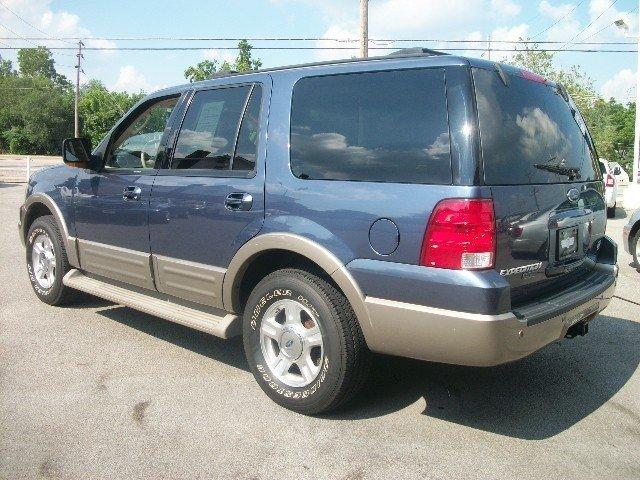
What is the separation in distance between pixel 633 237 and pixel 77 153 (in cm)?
682

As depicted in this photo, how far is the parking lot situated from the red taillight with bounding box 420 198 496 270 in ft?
3.31

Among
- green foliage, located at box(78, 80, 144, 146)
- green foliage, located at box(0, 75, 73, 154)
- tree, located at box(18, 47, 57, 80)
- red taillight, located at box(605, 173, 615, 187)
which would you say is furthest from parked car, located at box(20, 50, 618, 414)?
tree, located at box(18, 47, 57, 80)

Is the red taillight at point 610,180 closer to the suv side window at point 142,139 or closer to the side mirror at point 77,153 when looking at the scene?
the suv side window at point 142,139

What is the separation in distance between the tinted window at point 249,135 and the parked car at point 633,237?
6.00 metres

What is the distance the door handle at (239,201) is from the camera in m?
3.72

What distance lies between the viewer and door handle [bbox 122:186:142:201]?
175 inches

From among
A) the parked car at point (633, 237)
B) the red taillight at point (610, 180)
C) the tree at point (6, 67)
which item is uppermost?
the tree at point (6, 67)

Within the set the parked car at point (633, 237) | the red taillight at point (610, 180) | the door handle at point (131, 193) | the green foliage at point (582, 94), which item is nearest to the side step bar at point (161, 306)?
the door handle at point (131, 193)

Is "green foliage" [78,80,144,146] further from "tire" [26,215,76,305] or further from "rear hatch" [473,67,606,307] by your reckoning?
"rear hatch" [473,67,606,307]

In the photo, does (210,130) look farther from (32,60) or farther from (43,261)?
(32,60)

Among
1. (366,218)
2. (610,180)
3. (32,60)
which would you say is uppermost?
(32,60)

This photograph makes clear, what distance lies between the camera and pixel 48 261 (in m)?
5.72

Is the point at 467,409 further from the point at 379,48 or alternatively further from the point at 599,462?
the point at 379,48

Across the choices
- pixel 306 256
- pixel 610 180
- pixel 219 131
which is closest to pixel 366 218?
pixel 306 256
